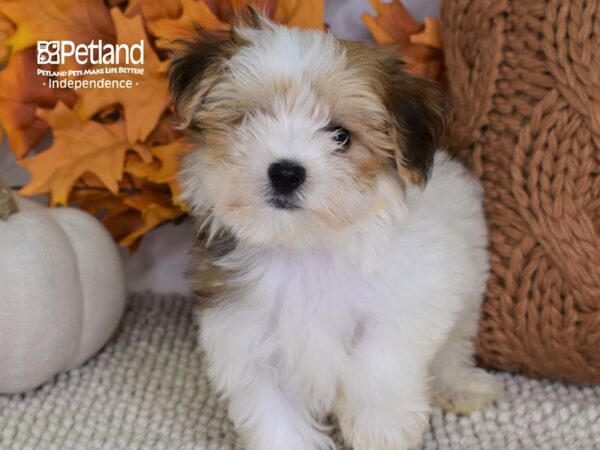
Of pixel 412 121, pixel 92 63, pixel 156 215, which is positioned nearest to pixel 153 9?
pixel 92 63

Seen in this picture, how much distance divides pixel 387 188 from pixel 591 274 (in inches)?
24.9

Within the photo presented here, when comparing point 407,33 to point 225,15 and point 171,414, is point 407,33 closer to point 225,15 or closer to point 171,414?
point 225,15

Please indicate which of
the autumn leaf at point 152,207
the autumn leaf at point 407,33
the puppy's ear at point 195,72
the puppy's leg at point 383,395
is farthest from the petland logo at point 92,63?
the puppy's leg at point 383,395

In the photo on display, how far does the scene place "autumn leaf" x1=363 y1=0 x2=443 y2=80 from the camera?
7.52 feet

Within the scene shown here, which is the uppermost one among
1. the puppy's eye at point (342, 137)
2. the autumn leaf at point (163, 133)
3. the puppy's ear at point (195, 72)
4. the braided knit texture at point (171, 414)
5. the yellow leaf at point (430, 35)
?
the puppy's ear at point (195, 72)

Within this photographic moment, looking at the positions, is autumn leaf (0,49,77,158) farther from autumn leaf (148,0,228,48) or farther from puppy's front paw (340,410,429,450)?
puppy's front paw (340,410,429,450)

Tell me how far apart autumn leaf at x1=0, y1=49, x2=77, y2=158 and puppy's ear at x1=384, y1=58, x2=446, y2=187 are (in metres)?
1.13

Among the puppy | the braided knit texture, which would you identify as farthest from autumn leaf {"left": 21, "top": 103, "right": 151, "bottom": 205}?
the puppy

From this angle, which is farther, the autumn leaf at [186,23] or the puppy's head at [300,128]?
the autumn leaf at [186,23]

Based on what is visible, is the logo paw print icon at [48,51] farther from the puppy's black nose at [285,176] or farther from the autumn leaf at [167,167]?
the puppy's black nose at [285,176]

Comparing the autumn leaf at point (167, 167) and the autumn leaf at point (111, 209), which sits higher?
the autumn leaf at point (167, 167)

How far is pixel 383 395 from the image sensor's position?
180 cm

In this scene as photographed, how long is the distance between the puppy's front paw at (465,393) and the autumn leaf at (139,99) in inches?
43.0

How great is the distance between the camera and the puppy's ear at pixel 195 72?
169cm
